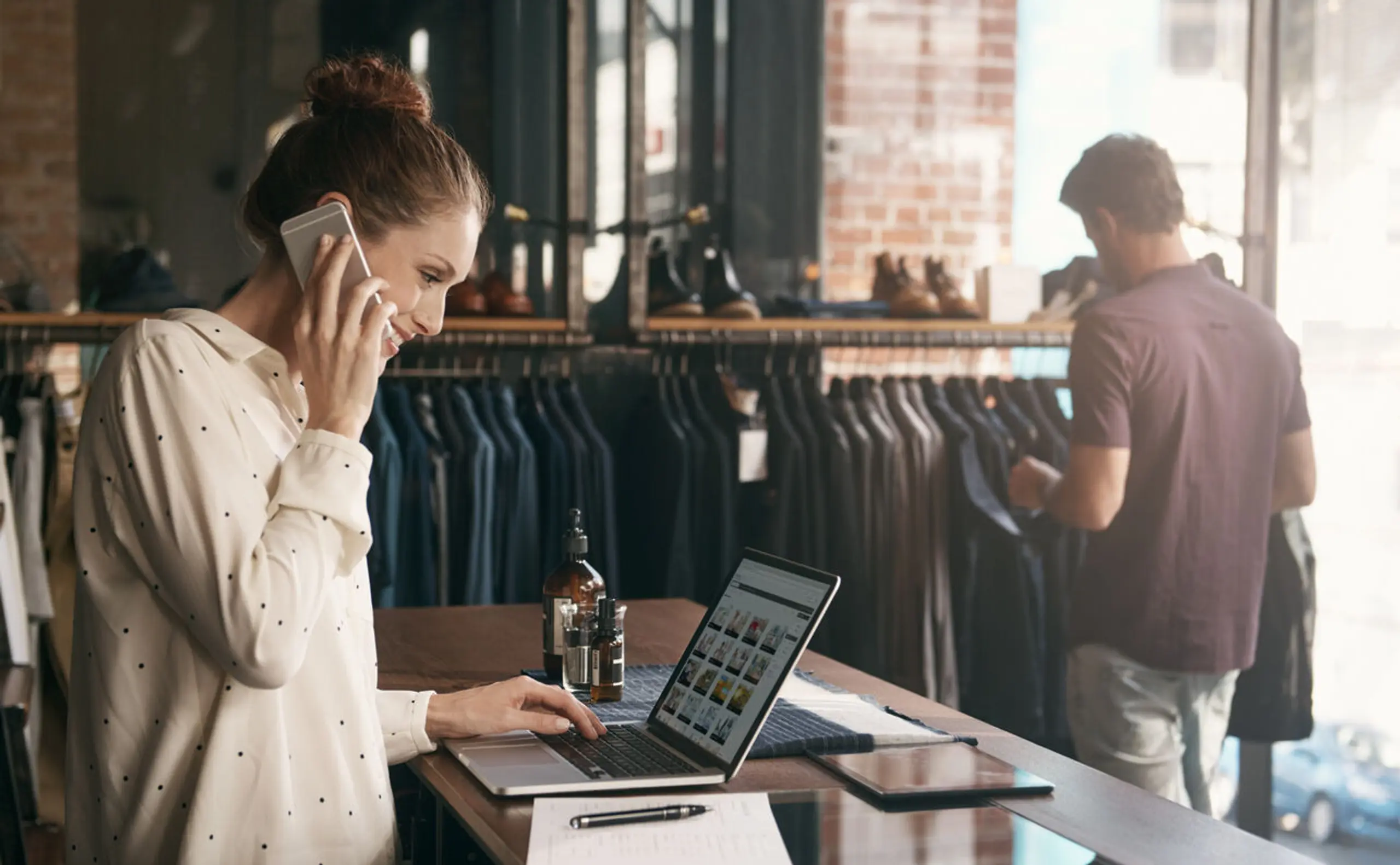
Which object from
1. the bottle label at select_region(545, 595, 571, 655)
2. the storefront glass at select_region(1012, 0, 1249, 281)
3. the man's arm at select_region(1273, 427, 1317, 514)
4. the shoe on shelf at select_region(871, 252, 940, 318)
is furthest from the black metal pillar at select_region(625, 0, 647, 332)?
the bottle label at select_region(545, 595, 571, 655)

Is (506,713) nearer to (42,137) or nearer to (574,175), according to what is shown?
(574,175)

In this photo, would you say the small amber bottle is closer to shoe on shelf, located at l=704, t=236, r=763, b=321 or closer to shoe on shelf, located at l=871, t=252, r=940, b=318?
shoe on shelf, located at l=704, t=236, r=763, b=321

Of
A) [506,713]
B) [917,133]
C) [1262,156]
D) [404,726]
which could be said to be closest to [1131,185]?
[1262,156]

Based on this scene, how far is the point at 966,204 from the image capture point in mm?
4727

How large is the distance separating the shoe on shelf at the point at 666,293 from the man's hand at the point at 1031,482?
112cm

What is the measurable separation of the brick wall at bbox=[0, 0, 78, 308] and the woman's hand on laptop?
9.76 feet

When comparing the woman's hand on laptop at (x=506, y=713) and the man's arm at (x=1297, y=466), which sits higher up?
the man's arm at (x=1297, y=466)

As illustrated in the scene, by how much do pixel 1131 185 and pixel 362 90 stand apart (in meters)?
2.20

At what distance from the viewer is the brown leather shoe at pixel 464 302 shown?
3.98 m

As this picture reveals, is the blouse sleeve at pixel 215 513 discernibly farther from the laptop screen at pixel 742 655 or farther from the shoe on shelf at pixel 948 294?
the shoe on shelf at pixel 948 294

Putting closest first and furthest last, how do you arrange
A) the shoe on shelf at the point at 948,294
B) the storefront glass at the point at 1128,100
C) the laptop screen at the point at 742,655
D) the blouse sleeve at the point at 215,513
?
the blouse sleeve at the point at 215,513
the laptop screen at the point at 742,655
the shoe on shelf at the point at 948,294
the storefront glass at the point at 1128,100

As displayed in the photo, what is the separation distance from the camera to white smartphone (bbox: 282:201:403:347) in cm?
141

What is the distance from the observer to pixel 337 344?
54.2 inches

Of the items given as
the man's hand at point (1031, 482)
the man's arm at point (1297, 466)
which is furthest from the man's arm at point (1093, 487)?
the man's arm at point (1297, 466)
